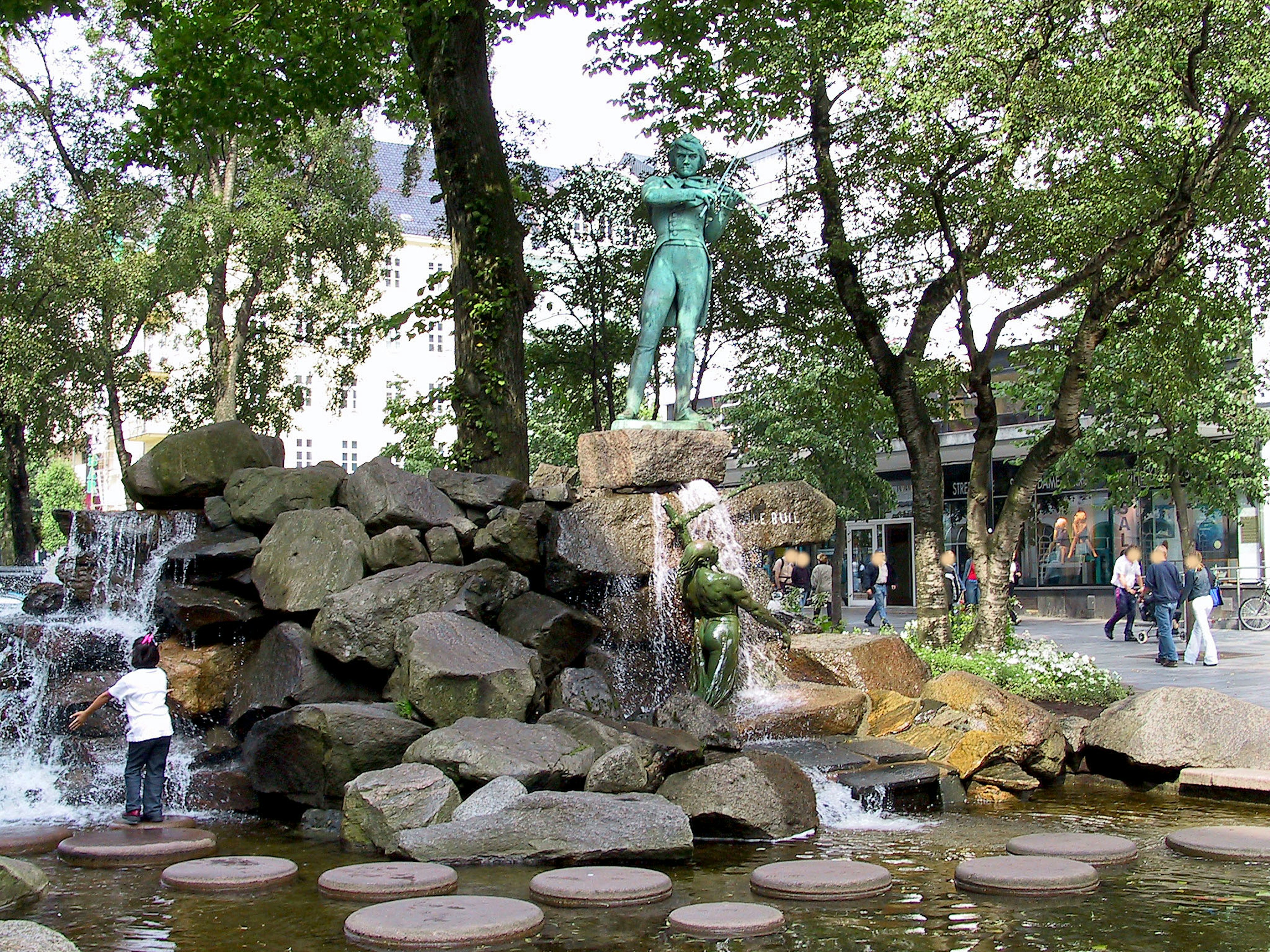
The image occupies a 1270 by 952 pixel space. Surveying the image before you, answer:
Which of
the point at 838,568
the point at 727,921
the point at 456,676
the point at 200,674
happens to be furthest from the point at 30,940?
the point at 838,568

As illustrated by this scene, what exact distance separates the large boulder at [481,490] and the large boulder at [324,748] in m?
2.54

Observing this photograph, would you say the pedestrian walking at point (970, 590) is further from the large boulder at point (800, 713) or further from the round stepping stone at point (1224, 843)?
the round stepping stone at point (1224, 843)

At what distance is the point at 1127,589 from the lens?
21.1 metres

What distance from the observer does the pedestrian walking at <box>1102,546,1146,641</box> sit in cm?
2106

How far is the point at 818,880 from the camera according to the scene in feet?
18.6

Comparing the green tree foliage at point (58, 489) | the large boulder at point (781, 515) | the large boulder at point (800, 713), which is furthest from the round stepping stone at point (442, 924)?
the green tree foliage at point (58, 489)

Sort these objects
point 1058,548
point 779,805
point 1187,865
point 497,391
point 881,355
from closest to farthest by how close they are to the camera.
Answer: point 1187,865 < point 779,805 < point 497,391 < point 881,355 < point 1058,548

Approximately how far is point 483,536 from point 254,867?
4030 millimetres

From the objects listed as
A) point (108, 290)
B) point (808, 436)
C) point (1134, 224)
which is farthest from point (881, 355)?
point (108, 290)

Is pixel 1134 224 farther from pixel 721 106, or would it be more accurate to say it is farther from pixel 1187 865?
pixel 1187 865

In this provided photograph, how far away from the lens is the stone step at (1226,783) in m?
8.69

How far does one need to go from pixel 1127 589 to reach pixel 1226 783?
13.0m

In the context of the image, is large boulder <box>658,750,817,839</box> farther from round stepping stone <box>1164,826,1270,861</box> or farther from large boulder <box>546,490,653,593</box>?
large boulder <box>546,490,653,593</box>

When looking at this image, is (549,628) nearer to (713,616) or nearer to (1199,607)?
(713,616)
